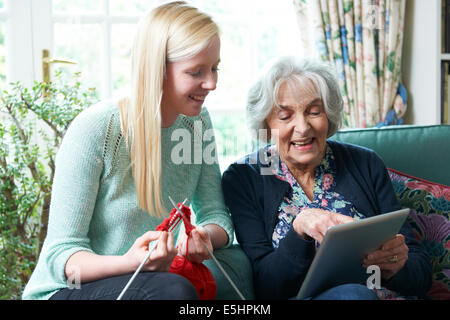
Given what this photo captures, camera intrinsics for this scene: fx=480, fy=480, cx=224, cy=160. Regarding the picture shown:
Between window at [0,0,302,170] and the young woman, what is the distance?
125 cm

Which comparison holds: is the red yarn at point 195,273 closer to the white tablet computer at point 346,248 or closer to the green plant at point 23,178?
the white tablet computer at point 346,248

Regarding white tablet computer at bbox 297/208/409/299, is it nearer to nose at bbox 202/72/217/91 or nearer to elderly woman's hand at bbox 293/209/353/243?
elderly woman's hand at bbox 293/209/353/243

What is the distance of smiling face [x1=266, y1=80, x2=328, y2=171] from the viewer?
55.2 inches

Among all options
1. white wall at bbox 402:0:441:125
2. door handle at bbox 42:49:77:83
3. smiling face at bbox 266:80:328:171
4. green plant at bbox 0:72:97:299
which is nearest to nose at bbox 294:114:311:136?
smiling face at bbox 266:80:328:171

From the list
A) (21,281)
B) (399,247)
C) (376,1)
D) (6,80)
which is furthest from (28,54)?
(399,247)

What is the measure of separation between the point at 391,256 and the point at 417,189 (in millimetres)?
396

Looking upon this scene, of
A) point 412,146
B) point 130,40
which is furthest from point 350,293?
point 130,40

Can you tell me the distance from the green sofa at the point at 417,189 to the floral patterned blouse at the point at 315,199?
16 centimetres

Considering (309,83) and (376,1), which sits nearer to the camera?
(309,83)

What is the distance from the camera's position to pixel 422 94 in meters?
2.38

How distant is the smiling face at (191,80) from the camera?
119 centimetres

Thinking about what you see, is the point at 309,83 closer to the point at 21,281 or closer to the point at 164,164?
the point at 164,164

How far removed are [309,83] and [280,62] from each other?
0.11 meters
